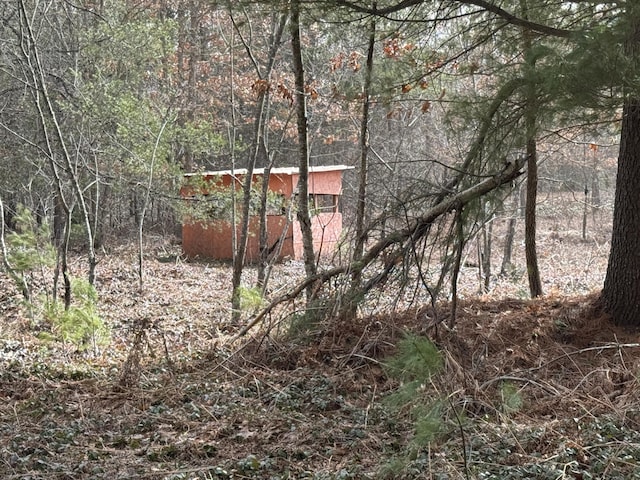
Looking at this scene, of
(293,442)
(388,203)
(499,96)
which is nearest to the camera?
(293,442)

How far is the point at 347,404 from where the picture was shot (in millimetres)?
4688

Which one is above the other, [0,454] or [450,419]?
[450,419]

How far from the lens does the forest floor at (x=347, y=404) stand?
3516 mm

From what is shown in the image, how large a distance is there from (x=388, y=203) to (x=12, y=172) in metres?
11.3

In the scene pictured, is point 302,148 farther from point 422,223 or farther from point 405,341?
point 405,341

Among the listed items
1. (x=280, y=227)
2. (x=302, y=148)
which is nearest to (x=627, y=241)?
(x=302, y=148)

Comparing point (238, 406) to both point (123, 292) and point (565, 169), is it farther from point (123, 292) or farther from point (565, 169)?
point (565, 169)

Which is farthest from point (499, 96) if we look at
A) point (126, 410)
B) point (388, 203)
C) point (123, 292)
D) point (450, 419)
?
point (123, 292)

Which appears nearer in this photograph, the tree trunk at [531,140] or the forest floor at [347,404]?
the forest floor at [347,404]

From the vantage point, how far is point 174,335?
31.3 ft

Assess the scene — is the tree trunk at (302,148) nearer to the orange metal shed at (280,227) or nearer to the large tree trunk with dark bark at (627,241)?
the large tree trunk with dark bark at (627,241)

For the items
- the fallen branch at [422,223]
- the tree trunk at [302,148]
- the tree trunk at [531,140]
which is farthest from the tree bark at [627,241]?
the tree trunk at [302,148]

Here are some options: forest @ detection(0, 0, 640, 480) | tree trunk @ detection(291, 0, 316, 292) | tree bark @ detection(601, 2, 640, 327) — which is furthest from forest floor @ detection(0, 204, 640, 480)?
tree trunk @ detection(291, 0, 316, 292)

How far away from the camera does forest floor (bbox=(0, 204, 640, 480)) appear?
3516 millimetres
